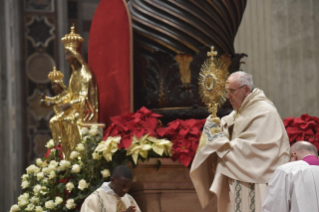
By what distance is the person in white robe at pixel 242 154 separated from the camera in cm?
484

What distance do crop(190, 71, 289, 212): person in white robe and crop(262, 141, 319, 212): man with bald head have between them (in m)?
0.77

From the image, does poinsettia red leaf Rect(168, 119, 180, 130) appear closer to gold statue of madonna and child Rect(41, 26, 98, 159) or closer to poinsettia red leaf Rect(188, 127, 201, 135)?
poinsettia red leaf Rect(188, 127, 201, 135)

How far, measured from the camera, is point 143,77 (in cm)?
648

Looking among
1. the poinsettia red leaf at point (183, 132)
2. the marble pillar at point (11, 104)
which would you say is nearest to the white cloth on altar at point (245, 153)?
the poinsettia red leaf at point (183, 132)

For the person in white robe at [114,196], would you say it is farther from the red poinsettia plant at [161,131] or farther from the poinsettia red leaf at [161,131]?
the poinsettia red leaf at [161,131]

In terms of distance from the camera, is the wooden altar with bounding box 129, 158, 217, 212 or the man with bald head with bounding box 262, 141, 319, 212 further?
the wooden altar with bounding box 129, 158, 217, 212

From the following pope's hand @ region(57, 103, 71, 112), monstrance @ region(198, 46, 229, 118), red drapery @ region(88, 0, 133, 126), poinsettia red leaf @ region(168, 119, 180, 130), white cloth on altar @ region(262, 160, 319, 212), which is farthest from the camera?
red drapery @ region(88, 0, 133, 126)

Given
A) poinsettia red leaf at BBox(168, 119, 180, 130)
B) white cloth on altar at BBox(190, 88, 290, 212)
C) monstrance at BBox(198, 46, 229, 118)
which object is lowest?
A: white cloth on altar at BBox(190, 88, 290, 212)

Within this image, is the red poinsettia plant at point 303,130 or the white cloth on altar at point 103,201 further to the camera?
the red poinsettia plant at point 303,130

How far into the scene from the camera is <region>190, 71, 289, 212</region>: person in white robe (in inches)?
191

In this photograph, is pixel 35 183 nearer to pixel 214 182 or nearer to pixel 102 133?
pixel 102 133

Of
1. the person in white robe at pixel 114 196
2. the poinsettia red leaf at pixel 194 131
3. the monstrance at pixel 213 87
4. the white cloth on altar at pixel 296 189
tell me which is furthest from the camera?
the poinsettia red leaf at pixel 194 131

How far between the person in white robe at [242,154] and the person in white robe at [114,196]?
63 cm

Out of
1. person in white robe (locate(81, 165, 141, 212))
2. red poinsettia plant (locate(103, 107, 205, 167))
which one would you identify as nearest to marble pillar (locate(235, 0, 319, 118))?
red poinsettia plant (locate(103, 107, 205, 167))
